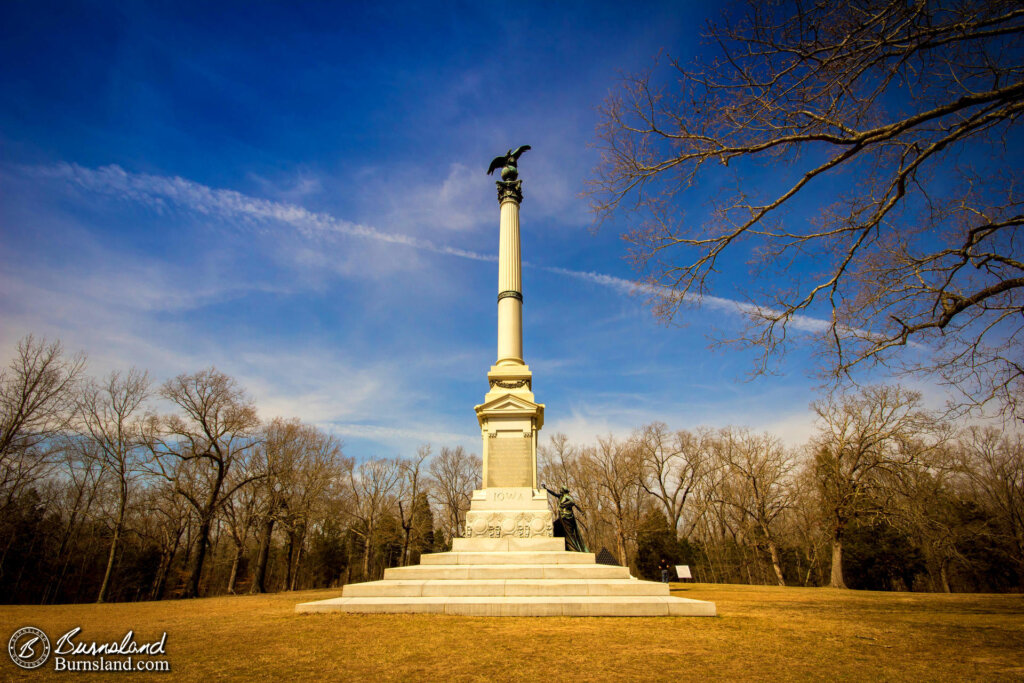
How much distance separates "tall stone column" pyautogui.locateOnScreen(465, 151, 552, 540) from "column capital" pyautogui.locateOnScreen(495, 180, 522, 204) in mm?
3301

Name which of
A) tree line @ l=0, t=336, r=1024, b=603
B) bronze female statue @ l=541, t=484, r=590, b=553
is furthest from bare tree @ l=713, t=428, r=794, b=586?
bronze female statue @ l=541, t=484, r=590, b=553

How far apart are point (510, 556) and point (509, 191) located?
50.8ft

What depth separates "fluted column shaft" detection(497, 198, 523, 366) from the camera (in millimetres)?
18703

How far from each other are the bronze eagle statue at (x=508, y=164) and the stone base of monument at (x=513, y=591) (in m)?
16.5

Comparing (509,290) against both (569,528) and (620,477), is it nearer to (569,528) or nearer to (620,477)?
(569,528)

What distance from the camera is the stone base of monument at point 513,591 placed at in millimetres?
9250

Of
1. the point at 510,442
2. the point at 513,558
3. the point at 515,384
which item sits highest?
the point at 515,384

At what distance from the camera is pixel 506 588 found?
10.6 metres

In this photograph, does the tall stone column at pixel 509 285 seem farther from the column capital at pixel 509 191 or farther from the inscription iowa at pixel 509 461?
the inscription iowa at pixel 509 461

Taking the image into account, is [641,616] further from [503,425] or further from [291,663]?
[503,425]
